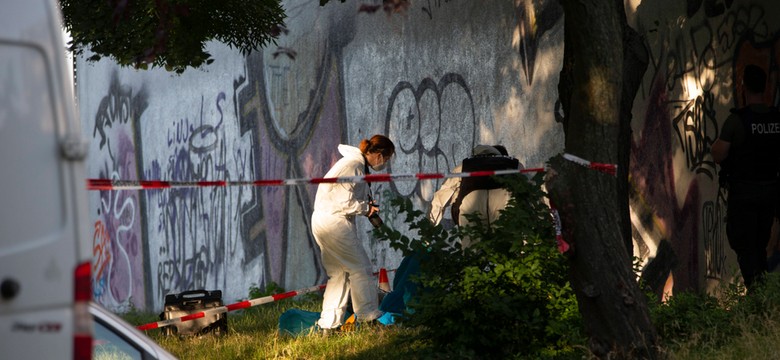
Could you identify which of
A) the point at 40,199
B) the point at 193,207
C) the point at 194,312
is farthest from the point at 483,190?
the point at 193,207

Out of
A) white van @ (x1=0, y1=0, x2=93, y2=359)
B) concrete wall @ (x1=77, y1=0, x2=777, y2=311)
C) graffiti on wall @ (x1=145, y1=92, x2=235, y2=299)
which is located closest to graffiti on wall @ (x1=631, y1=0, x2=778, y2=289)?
concrete wall @ (x1=77, y1=0, x2=777, y2=311)

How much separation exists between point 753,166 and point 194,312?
5.08 meters

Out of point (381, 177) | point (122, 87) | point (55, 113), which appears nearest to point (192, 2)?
point (381, 177)

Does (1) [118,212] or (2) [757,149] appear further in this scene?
(1) [118,212]

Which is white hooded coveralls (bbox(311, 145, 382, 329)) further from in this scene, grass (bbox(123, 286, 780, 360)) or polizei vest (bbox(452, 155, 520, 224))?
polizei vest (bbox(452, 155, 520, 224))

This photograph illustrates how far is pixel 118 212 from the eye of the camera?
21359 millimetres

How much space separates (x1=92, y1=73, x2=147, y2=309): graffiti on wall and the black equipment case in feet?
27.5

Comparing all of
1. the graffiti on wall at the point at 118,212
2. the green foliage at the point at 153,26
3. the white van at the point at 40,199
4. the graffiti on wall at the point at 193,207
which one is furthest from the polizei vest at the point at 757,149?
the graffiti on wall at the point at 118,212

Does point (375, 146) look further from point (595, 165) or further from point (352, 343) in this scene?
point (595, 165)

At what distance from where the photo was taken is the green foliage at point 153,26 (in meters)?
10.3

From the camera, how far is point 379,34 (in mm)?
13680

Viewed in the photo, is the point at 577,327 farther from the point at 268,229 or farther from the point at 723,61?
the point at 268,229

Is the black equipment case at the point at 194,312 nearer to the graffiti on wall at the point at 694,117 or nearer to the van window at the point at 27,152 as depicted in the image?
the graffiti on wall at the point at 694,117

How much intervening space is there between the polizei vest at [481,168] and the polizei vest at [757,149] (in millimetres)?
1557
